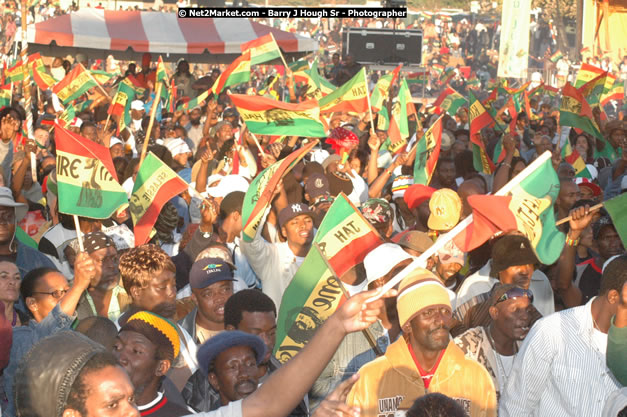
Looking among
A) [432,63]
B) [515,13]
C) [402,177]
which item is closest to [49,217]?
[402,177]

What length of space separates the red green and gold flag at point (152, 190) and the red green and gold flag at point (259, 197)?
2.49 ft

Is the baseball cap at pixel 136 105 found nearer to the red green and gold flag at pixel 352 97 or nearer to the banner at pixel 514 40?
the red green and gold flag at pixel 352 97

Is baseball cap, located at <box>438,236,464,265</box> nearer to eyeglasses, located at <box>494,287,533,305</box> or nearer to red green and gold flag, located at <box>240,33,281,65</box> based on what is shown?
eyeglasses, located at <box>494,287,533,305</box>

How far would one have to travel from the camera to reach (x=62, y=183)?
7074 millimetres

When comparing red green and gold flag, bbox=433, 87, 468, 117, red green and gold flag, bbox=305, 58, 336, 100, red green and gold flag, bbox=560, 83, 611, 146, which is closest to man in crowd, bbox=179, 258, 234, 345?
red green and gold flag, bbox=560, 83, 611, 146

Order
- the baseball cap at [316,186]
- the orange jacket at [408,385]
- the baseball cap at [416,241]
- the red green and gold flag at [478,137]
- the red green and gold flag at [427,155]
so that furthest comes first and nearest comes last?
the red green and gold flag at [478,137] < the red green and gold flag at [427,155] < the baseball cap at [316,186] < the baseball cap at [416,241] < the orange jacket at [408,385]

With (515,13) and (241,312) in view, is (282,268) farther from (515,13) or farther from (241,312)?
(515,13)

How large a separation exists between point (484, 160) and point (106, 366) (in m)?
7.80

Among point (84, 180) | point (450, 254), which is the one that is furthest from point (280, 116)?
point (450, 254)

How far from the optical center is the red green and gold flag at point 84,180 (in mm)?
7039

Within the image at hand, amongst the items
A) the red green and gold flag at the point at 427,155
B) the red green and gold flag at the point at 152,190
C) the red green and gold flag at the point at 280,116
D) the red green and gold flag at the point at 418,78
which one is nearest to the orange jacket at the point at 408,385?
the red green and gold flag at the point at 152,190

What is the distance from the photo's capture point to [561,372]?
454 centimetres

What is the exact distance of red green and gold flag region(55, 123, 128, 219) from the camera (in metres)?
7.04

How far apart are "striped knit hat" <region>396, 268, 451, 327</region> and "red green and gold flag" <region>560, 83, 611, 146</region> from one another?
736 cm
